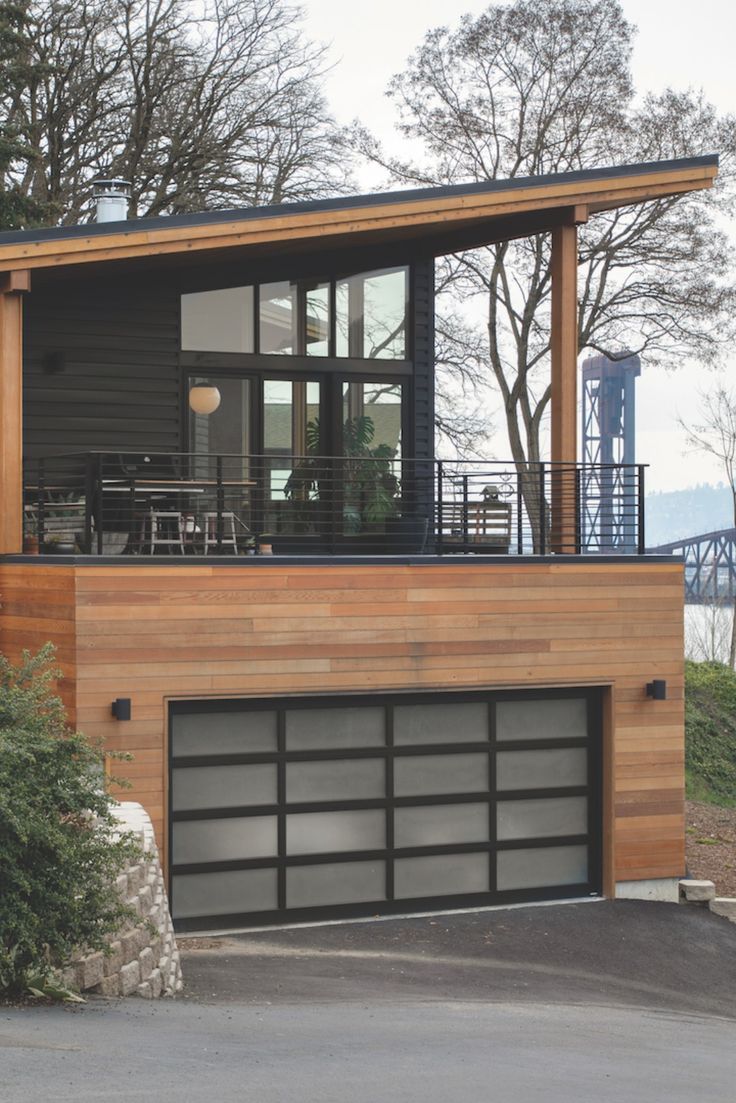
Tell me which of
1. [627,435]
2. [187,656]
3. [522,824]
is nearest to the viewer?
[187,656]

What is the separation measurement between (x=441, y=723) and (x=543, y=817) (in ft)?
4.69

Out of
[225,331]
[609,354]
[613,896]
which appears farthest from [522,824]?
[609,354]

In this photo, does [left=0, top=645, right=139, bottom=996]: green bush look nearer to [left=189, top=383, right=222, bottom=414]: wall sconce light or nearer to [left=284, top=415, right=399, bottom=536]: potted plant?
[left=189, top=383, right=222, bottom=414]: wall sconce light

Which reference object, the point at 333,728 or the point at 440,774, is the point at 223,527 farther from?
the point at 440,774

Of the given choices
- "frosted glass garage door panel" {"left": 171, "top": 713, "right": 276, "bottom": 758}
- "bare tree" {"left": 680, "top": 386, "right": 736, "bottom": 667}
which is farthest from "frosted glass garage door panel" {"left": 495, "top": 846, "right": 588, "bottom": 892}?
"bare tree" {"left": 680, "top": 386, "right": 736, "bottom": 667}

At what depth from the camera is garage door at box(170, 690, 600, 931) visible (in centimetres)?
1274

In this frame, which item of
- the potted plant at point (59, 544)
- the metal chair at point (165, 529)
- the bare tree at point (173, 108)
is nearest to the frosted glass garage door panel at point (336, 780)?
the metal chair at point (165, 529)

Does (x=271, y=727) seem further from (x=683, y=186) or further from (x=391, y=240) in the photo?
(x=683, y=186)

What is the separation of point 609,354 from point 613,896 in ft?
51.7

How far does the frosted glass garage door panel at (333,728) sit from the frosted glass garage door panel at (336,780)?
0.54ft

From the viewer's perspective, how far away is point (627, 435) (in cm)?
7525

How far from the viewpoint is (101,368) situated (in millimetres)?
15609

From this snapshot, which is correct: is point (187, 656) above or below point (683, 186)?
below

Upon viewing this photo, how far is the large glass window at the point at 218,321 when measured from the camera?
16.0m
